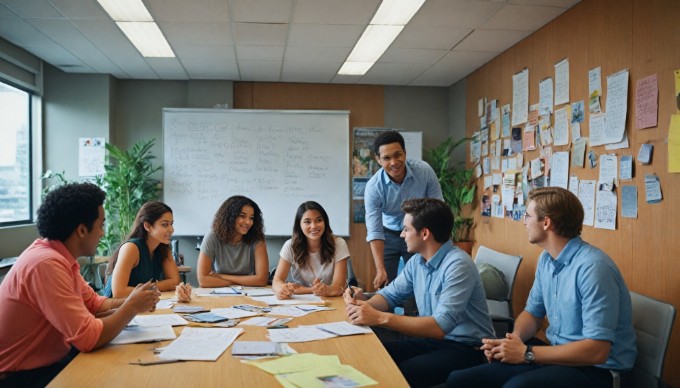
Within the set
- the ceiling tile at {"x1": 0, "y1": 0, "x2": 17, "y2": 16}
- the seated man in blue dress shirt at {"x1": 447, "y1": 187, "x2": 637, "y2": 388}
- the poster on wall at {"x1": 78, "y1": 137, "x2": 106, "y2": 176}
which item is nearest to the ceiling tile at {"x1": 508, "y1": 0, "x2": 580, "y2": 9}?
the seated man in blue dress shirt at {"x1": 447, "y1": 187, "x2": 637, "y2": 388}

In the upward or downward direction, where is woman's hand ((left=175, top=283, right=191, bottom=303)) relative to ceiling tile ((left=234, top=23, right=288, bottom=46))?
downward

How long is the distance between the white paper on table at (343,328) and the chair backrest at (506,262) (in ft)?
6.22

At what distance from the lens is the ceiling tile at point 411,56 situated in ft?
16.3

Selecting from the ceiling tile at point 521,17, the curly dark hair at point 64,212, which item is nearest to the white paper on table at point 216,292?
the curly dark hair at point 64,212

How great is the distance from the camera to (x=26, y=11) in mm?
3893

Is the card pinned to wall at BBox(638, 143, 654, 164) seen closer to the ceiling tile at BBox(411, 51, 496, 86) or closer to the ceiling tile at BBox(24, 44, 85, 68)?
→ the ceiling tile at BBox(411, 51, 496, 86)

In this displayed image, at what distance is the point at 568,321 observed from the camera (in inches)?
80.7

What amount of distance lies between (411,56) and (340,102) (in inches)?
57.3

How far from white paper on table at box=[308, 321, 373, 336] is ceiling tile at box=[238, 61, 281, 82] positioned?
12.4 ft

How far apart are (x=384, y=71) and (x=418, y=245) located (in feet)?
12.2

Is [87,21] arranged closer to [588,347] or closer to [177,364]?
[177,364]

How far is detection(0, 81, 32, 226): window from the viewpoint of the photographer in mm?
4957

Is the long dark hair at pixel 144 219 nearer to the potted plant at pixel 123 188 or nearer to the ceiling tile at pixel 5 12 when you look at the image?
the ceiling tile at pixel 5 12

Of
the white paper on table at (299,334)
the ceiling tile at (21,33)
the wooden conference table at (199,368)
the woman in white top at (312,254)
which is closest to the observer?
the wooden conference table at (199,368)
